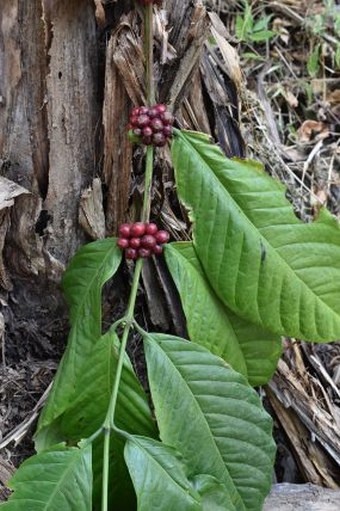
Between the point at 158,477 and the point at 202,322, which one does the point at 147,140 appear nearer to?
the point at 202,322

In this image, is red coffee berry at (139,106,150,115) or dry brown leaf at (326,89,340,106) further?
dry brown leaf at (326,89,340,106)

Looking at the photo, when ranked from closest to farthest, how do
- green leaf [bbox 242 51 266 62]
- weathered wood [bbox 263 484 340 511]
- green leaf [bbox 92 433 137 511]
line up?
green leaf [bbox 92 433 137 511], weathered wood [bbox 263 484 340 511], green leaf [bbox 242 51 266 62]

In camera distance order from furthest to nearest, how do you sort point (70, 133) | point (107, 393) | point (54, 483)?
point (70, 133) → point (107, 393) → point (54, 483)

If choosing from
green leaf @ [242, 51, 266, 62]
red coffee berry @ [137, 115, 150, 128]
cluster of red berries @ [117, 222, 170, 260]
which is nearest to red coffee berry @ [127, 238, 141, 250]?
cluster of red berries @ [117, 222, 170, 260]

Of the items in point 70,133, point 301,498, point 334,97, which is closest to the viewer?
point 70,133

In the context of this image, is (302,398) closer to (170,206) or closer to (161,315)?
(161,315)

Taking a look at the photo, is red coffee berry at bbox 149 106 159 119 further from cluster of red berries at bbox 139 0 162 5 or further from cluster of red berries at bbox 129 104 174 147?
cluster of red berries at bbox 139 0 162 5

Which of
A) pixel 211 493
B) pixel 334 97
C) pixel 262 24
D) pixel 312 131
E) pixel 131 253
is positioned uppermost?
pixel 262 24

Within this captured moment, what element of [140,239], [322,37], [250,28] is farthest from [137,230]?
[322,37]
